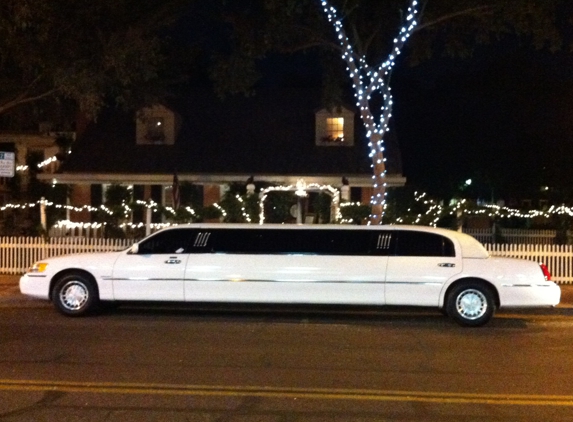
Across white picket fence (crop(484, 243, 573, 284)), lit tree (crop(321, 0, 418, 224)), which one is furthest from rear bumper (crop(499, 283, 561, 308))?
lit tree (crop(321, 0, 418, 224))

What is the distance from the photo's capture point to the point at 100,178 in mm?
27672

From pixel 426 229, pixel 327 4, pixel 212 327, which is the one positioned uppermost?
pixel 327 4

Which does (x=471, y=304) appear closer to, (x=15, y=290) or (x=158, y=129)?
(x=15, y=290)

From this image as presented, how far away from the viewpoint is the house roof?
27484mm

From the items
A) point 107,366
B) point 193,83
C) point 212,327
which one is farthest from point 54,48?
point 193,83

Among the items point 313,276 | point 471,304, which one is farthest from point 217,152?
point 471,304

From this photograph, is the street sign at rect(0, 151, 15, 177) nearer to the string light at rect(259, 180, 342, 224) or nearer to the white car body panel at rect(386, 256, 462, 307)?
the white car body panel at rect(386, 256, 462, 307)

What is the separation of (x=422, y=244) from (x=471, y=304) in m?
1.23

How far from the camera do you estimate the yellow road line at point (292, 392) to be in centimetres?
786

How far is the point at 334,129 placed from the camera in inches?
1121

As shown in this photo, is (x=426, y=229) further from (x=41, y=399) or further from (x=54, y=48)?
(x=54, y=48)

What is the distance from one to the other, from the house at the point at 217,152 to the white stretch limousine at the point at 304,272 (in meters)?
12.8

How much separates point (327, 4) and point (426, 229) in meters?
8.39

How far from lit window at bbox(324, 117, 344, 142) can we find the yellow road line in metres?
20.6
